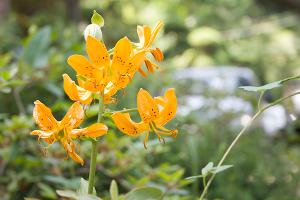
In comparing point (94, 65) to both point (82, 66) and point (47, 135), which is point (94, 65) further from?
point (47, 135)

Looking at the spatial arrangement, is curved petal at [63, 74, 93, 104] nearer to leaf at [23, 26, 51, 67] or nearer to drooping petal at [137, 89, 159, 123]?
drooping petal at [137, 89, 159, 123]

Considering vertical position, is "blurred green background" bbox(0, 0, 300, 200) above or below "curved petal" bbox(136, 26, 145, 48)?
below

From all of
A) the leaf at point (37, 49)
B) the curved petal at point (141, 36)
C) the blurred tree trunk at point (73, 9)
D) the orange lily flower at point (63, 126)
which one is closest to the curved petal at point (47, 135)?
the orange lily flower at point (63, 126)

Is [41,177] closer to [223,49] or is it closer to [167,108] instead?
[167,108]

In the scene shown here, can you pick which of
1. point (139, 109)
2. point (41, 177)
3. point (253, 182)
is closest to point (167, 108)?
point (139, 109)

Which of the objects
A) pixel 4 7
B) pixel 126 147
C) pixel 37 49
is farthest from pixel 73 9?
pixel 126 147

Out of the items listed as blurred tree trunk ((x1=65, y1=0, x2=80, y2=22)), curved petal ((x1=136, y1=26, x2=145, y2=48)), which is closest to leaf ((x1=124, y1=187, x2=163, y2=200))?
curved petal ((x1=136, y1=26, x2=145, y2=48))
